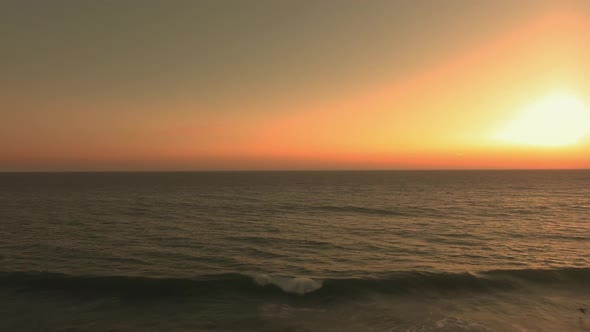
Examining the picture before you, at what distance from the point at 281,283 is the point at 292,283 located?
2.39 ft

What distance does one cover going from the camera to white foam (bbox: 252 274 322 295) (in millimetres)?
21898

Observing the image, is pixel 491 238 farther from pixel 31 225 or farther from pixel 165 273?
pixel 31 225

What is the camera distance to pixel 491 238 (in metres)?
37.7

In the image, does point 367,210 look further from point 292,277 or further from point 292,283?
point 292,283

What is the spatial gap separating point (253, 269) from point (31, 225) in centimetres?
3416

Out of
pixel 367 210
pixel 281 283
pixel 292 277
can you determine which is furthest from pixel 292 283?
pixel 367 210

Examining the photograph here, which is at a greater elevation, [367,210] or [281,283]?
[367,210]

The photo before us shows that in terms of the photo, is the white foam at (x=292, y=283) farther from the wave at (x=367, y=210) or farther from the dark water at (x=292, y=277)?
the wave at (x=367, y=210)

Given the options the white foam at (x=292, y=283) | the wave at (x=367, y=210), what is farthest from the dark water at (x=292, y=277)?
Result: the wave at (x=367, y=210)

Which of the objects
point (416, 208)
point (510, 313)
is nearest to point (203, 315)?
point (510, 313)

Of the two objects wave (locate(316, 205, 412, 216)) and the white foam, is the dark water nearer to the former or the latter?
the white foam

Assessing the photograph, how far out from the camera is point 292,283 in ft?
74.5

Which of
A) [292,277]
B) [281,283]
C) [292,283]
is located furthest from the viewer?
[292,277]

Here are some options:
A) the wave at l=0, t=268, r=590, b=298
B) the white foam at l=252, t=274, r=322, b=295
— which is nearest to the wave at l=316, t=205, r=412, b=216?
the wave at l=0, t=268, r=590, b=298
